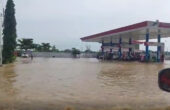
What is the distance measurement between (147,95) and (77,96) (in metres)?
2.37

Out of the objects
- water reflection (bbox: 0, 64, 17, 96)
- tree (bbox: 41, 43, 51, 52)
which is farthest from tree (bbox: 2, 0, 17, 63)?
tree (bbox: 41, 43, 51, 52)

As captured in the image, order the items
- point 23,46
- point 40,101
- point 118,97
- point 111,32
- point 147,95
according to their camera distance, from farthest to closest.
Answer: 1. point 23,46
2. point 111,32
3. point 147,95
4. point 118,97
5. point 40,101

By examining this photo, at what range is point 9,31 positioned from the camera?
124ft

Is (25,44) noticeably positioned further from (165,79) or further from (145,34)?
(165,79)

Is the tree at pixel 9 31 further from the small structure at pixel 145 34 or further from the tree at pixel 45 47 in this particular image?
the tree at pixel 45 47

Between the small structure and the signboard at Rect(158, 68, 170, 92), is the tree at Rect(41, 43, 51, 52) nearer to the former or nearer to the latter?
the small structure

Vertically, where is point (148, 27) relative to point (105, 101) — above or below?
above

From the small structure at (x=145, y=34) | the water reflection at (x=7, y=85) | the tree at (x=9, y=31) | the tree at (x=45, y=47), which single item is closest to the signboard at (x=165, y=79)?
the water reflection at (x=7, y=85)

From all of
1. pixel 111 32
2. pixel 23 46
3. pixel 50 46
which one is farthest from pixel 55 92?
pixel 50 46

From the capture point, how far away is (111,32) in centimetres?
4850

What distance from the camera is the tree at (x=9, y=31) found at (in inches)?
1483

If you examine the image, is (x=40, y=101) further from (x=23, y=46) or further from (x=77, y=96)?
(x=23, y=46)

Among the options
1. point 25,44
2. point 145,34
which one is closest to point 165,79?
point 145,34

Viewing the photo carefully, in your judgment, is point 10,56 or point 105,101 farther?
point 10,56
